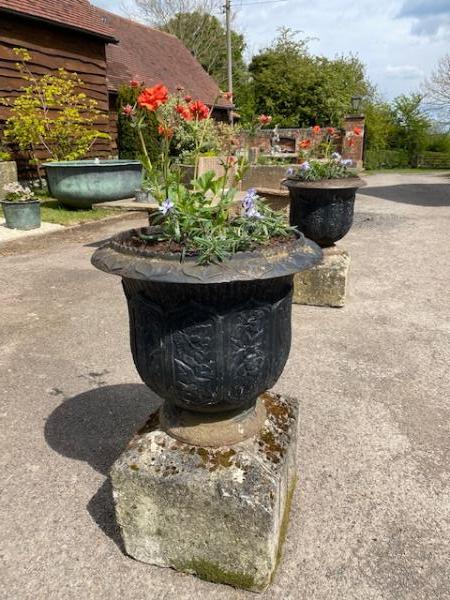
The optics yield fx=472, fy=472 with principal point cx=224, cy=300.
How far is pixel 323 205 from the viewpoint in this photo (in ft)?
13.5

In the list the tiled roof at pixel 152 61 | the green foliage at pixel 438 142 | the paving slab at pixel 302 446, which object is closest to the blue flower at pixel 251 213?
the paving slab at pixel 302 446

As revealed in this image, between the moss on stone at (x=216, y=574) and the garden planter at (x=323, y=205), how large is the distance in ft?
10.1

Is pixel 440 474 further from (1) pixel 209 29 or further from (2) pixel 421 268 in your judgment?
(1) pixel 209 29

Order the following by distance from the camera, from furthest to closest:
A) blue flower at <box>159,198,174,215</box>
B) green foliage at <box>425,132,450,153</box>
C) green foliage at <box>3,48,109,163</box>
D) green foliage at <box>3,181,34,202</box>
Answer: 1. green foliage at <box>425,132,450,153</box>
2. green foliage at <box>3,48,109,163</box>
3. green foliage at <box>3,181,34,202</box>
4. blue flower at <box>159,198,174,215</box>

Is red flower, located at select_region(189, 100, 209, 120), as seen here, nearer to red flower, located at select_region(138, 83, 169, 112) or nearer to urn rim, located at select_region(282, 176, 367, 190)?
red flower, located at select_region(138, 83, 169, 112)

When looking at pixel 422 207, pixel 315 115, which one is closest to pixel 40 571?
pixel 422 207

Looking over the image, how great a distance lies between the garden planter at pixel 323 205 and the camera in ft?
13.1

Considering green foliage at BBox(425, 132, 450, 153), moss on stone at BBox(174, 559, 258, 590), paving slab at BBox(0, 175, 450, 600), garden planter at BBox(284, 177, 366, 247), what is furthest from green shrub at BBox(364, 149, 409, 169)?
moss on stone at BBox(174, 559, 258, 590)

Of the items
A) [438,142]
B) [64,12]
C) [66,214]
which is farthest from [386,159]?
[66,214]

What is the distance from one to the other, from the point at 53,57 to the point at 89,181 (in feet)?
12.8

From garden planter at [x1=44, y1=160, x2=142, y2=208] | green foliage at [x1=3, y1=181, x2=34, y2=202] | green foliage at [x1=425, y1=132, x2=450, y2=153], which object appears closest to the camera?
green foliage at [x1=3, y1=181, x2=34, y2=202]

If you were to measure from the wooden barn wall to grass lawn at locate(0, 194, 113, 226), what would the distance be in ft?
5.91

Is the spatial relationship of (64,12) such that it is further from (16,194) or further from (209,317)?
(209,317)

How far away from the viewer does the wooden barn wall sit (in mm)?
9438
